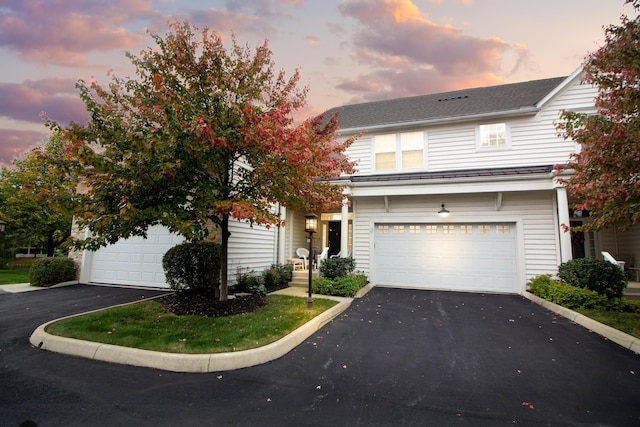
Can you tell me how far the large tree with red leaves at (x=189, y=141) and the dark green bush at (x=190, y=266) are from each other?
1.05 metres

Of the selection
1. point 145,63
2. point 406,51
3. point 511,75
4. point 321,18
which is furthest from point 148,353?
point 511,75

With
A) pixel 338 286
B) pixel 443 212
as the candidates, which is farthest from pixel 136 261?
pixel 443 212

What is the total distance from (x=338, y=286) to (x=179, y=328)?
469 centimetres

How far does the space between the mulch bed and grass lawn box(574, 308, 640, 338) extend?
Answer: 727cm

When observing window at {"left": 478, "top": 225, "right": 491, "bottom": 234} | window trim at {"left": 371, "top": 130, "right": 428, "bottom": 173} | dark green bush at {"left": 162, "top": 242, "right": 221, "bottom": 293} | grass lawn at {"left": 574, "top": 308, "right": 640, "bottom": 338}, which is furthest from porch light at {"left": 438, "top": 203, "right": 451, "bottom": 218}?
dark green bush at {"left": 162, "top": 242, "right": 221, "bottom": 293}

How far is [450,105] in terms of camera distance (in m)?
12.3

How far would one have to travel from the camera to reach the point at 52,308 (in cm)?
683

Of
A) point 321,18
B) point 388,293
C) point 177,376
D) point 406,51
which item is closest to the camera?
point 177,376

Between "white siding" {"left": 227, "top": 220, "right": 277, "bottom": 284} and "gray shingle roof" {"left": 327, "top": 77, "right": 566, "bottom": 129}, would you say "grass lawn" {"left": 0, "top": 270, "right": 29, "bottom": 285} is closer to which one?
"white siding" {"left": 227, "top": 220, "right": 277, "bottom": 284}

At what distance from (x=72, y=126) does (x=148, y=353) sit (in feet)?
13.7

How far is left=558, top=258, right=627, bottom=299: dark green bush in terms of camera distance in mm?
7242

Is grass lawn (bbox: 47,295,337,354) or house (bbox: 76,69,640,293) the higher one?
house (bbox: 76,69,640,293)

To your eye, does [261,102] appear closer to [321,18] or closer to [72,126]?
[72,126]

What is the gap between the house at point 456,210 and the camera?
9430 mm
